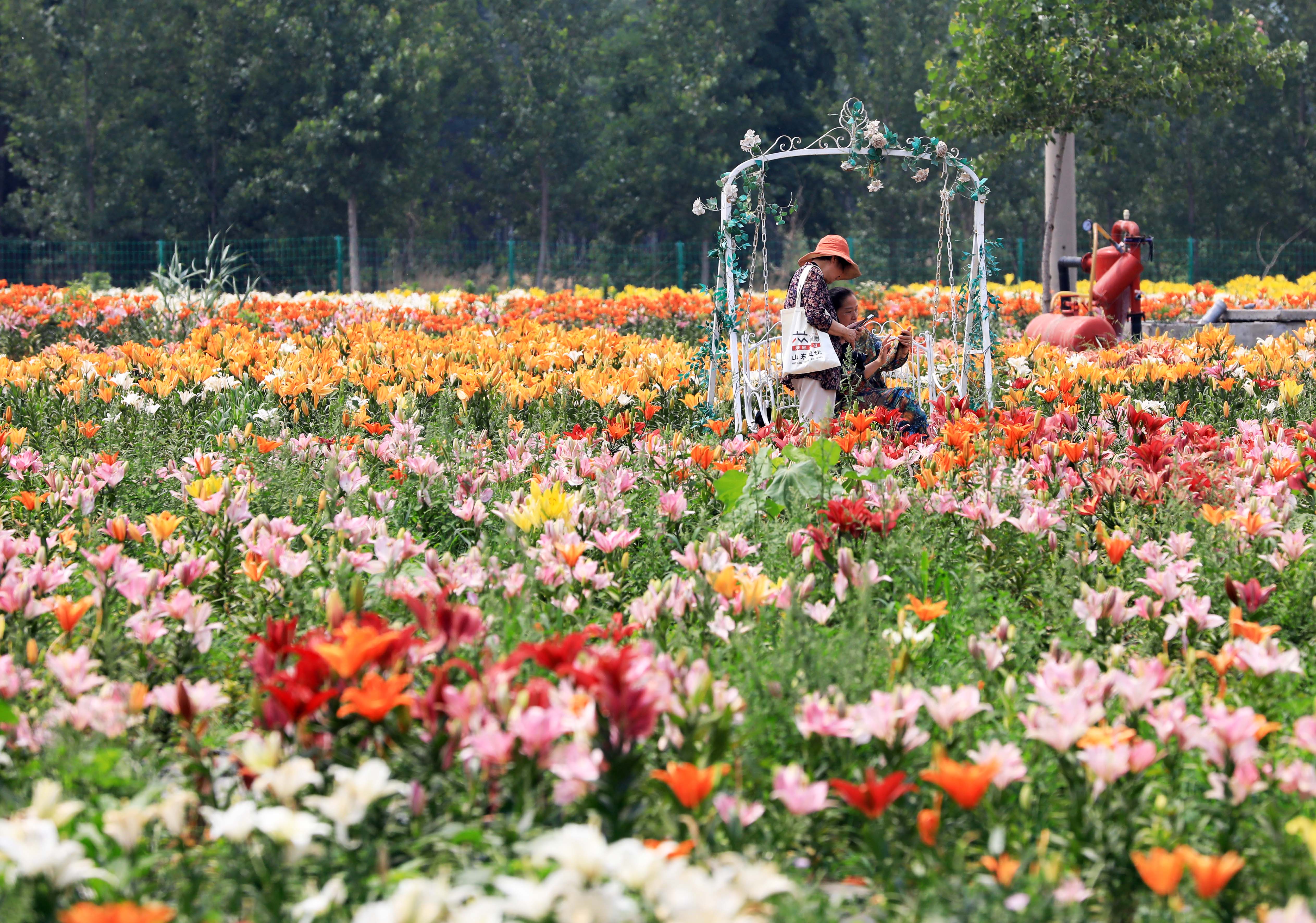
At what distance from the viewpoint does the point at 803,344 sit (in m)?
6.43

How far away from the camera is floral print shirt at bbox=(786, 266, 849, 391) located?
21.0 ft

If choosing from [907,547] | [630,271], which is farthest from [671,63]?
[907,547]

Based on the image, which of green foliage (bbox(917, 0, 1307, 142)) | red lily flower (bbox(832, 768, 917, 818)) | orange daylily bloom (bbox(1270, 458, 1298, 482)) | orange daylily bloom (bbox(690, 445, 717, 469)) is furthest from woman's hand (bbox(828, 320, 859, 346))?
green foliage (bbox(917, 0, 1307, 142))

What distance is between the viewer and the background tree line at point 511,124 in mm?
30781

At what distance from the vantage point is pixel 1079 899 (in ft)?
6.59

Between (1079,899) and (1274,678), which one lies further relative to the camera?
(1274,678)

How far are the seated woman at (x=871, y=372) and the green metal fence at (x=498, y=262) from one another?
61.8 ft

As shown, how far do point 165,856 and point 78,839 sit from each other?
151mm

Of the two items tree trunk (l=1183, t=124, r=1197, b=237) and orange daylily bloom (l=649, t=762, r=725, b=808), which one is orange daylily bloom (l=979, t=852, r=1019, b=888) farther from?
tree trunk (l=1183, t=124, r=1197, b=237)

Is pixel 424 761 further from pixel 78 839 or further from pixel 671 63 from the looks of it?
pixel 671 63

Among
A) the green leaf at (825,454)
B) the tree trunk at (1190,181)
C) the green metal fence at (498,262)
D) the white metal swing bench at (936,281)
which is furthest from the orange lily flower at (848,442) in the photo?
the tree trunk at (1190,181)

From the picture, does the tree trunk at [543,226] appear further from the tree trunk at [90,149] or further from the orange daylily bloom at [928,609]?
the orange daylily bloom at [928,609]

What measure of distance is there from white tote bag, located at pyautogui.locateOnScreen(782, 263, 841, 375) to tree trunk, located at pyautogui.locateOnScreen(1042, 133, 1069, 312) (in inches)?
329

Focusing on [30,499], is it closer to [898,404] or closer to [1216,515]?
[1216,515]
